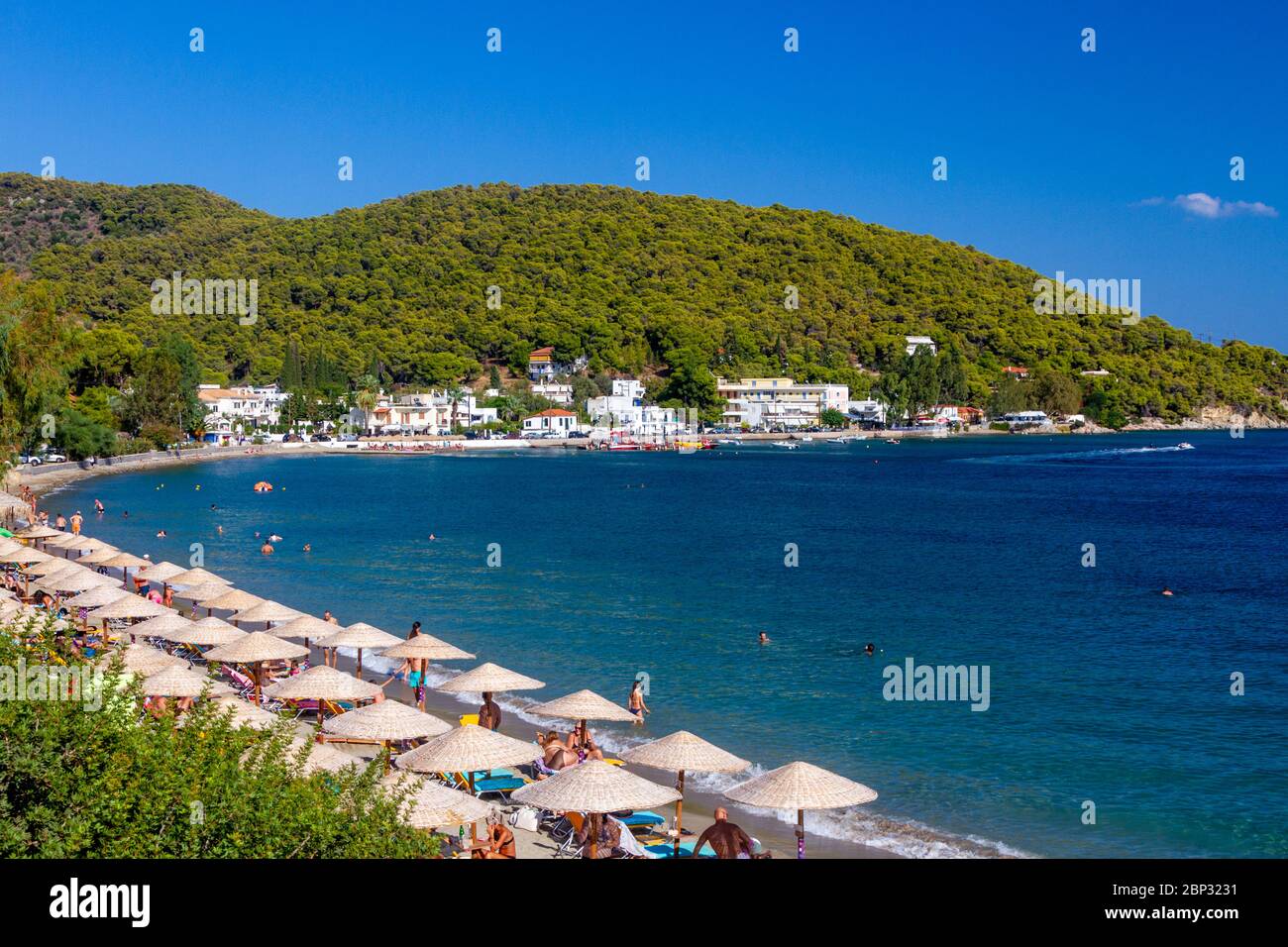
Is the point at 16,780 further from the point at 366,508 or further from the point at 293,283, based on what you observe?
the point at 293,283

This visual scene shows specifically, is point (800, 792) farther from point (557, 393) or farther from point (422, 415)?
point (557, 393)

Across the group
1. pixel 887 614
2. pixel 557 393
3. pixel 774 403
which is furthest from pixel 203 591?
pixel 774 403

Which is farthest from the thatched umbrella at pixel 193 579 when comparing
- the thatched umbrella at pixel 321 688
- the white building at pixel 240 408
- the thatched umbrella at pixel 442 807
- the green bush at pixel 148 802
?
the white building at pixel 240 408

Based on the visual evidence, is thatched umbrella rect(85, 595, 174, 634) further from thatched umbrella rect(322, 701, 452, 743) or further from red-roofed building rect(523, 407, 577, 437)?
red-roofed building rect(523, 407, 577, 437)

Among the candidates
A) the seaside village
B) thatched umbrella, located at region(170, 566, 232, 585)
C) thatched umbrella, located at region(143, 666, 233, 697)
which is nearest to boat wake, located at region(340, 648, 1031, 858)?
thatched umbrella, located at region(143, 666, 233, 697)

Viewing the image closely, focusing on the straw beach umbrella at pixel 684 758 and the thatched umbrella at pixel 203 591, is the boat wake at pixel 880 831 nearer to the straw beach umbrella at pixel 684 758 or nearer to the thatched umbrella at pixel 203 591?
the straw beach umbrella at pixel 684 758
